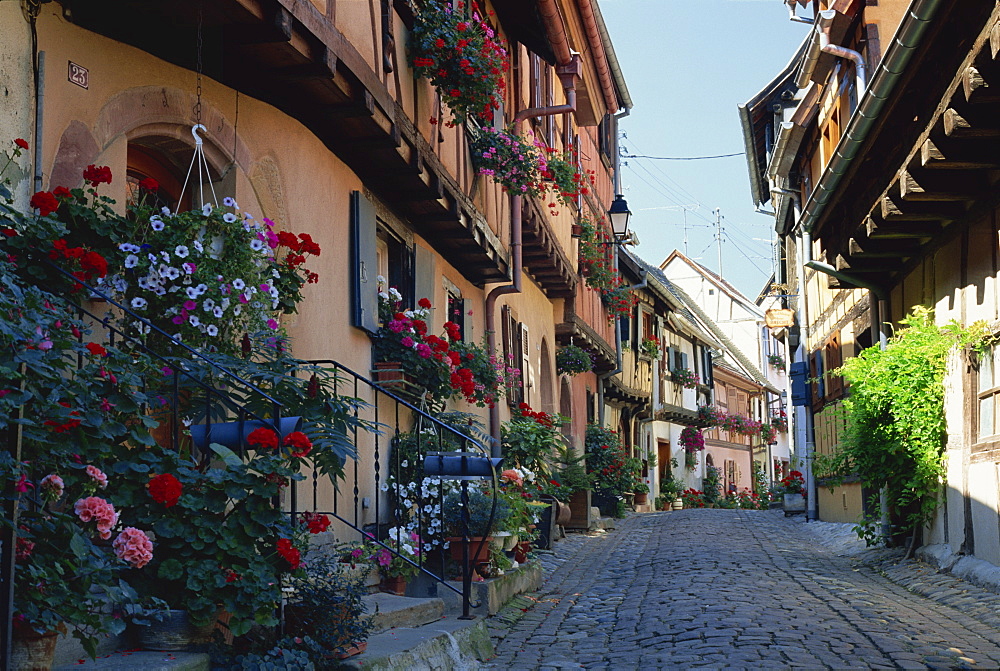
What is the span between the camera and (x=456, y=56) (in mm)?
8383

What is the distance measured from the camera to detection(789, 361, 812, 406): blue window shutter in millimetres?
18484

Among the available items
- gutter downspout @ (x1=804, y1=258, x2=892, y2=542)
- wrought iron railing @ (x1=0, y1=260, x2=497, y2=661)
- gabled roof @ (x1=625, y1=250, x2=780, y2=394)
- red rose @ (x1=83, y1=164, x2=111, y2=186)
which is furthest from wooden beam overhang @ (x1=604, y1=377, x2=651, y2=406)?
red rose @ (x1=83, y1=164, x2=111, y2=186)

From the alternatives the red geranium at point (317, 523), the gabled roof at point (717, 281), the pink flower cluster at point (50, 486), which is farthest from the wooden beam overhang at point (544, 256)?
the gabled roof at point (717, 281)

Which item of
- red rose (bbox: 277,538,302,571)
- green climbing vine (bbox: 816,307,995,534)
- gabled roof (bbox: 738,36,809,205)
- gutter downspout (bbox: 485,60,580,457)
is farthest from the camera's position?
gabled roof (bbox: 738,36,809,205)

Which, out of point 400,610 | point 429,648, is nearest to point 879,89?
point 400,610

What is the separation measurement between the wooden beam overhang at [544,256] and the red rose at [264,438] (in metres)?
8.34

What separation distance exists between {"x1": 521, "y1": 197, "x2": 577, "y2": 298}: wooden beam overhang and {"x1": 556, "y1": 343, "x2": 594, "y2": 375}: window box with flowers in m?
0.88

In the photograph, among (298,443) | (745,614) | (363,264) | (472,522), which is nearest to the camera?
(298,443)

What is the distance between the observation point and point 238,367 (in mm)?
4984

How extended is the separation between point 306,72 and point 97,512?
3141mm

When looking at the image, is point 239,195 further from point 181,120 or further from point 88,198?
point 88,198

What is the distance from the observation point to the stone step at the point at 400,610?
18.9ft

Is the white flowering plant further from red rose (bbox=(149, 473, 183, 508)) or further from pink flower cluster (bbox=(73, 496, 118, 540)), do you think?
pink flower cluster (bbox=(73, 496, 118, 540))

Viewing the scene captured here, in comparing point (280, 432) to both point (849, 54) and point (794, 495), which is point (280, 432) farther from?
point (794, 495)
